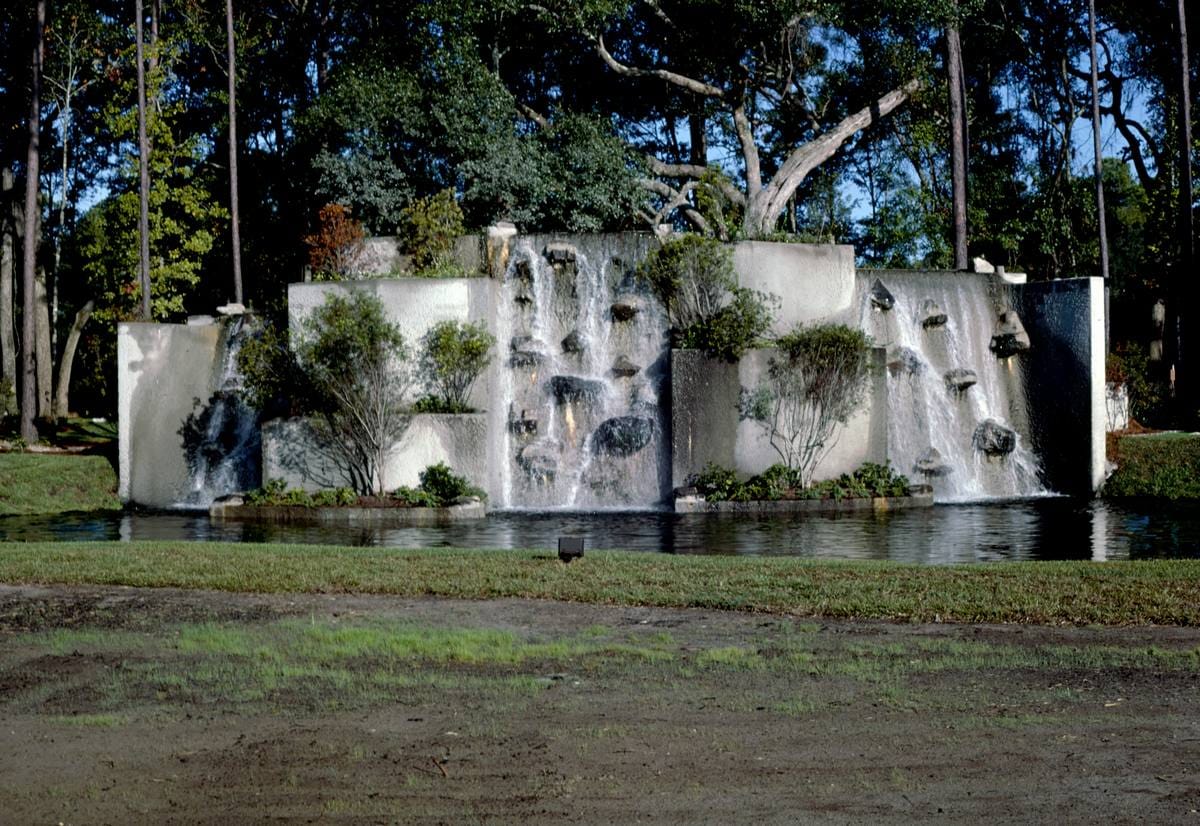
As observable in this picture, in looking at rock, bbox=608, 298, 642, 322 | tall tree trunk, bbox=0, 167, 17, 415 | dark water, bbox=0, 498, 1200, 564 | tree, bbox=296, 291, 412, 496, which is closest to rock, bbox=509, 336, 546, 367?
rock, bbox=608, 298, 642, 322

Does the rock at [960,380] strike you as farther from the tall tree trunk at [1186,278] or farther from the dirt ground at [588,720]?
the dirt ground at [588,720]

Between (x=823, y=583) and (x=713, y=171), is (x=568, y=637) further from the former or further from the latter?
(x=713, y=171)

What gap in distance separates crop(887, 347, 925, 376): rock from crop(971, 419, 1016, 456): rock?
4.77 ft

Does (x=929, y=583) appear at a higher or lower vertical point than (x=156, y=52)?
lower

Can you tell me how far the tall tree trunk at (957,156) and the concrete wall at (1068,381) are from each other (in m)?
5.19

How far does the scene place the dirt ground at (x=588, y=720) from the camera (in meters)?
5.46

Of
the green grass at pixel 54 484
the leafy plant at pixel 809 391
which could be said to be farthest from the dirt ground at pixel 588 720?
the green grass at pixel 54 484

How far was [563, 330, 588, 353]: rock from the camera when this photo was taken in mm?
22219

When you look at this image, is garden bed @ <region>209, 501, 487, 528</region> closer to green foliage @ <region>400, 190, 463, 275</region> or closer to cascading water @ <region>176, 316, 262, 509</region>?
cascading water @ <region>176, 316, 262, 509</region>

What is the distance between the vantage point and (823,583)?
35.3ft

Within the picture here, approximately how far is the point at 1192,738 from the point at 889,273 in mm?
18180

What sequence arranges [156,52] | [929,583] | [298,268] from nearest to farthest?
[929,583] → [156,52] → [298,268]

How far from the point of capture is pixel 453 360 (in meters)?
20.4

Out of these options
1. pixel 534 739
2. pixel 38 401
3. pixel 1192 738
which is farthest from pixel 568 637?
pixel 38 401
